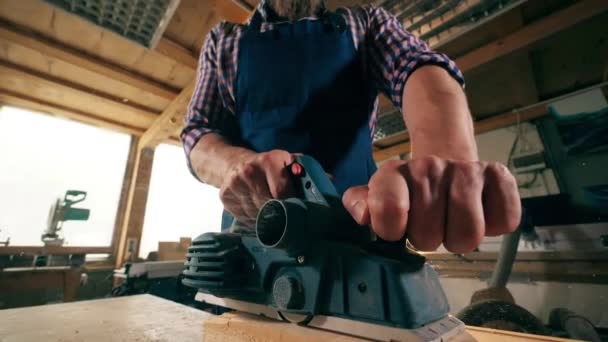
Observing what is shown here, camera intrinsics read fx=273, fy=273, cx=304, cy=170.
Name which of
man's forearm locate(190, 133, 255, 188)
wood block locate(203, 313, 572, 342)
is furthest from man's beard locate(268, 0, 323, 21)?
wood block locate(203, 313, 572, 342)

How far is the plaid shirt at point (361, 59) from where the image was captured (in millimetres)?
663

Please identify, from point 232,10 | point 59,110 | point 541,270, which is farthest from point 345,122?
point 59,110

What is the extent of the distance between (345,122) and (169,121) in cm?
252

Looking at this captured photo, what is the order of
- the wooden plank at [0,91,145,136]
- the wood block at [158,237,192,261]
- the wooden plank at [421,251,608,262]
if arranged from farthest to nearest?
the wood block at [158,237,192,261]
the wooden plank at [0,91,145,136]
the wooden plank at [421,251,608,262]

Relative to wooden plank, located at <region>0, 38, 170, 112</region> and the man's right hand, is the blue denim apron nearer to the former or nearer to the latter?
the man's right hand

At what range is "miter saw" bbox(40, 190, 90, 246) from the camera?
2.53 meters

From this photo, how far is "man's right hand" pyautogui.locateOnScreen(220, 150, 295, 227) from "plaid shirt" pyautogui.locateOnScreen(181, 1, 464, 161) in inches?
12.7

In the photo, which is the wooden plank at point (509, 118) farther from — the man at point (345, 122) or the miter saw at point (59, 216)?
the miter saw at point (59, 216)

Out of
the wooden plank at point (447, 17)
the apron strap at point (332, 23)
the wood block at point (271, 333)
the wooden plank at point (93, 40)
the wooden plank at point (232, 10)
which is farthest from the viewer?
the wooden plank at point (93, 40)

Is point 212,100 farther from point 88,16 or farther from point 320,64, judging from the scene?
point 88,16

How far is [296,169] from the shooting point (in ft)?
1.43

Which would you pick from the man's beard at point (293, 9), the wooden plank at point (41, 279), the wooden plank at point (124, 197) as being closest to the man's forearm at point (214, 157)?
the man's beard at point (293, 9)

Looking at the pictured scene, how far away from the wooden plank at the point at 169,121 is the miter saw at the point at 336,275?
7.81ft

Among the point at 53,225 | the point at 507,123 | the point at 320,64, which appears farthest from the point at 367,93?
the point at 53,225
